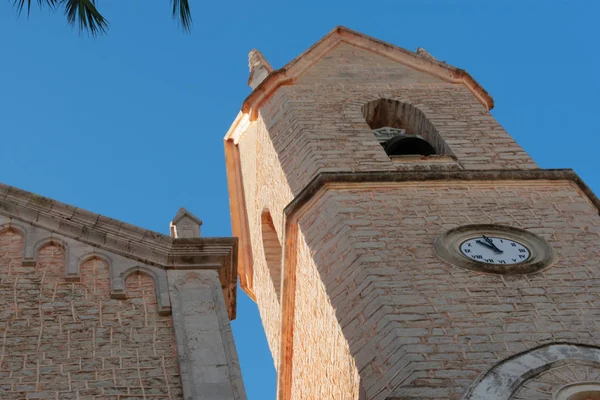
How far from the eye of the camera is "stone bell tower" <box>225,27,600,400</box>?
36.0ft

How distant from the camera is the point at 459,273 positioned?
12.3 meters

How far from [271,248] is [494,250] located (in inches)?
223

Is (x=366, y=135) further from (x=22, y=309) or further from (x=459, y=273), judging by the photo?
(x=22, y=309)

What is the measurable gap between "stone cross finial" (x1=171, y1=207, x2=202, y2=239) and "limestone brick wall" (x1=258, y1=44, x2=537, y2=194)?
13.0 ft

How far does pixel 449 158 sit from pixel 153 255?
5973 mm

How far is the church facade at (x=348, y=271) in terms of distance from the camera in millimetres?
9445

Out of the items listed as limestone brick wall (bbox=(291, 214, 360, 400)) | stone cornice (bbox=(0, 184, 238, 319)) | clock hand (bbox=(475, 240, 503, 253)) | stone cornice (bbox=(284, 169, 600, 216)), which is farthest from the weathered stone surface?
stone cornice (bbox=(284, 169, 600, 216))

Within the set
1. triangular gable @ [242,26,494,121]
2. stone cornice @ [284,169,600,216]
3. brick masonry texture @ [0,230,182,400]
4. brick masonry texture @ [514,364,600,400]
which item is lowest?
brick masonry texture @ [514,364,600,400]

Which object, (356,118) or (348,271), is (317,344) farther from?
(356,118)

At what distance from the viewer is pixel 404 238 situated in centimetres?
1307

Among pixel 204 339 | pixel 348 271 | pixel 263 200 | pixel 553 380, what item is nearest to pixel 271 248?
pixel 263 200

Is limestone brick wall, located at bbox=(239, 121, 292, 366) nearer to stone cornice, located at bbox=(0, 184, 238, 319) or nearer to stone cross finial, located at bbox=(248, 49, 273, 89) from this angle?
stone cross finial, located at bbox=(248, 49, 273, 89)

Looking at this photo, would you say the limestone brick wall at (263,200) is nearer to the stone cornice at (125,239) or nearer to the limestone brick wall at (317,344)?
the limestone brick wall at (317,344)

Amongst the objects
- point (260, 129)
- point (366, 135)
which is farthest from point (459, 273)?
point (260, 129)
